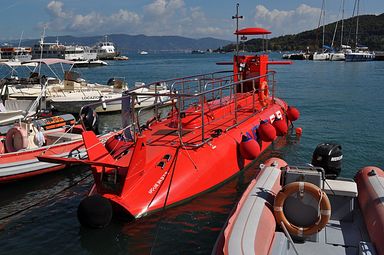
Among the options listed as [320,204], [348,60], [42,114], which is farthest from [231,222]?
[348,60]

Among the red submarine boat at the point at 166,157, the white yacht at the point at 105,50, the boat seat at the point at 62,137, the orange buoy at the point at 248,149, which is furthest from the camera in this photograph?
the white yacht at the point at 105,50

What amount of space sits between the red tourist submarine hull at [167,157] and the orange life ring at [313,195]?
9.65 feet

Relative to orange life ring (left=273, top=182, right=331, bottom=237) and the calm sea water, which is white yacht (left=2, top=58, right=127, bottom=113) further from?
orange life ring (left=273, top=182, right=331, bottom=237)

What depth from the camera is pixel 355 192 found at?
7.23 metres

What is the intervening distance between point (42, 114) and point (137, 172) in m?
12.0

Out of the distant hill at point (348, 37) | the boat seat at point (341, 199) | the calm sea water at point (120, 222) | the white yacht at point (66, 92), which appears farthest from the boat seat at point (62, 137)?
the distant hill at point (348, 37)

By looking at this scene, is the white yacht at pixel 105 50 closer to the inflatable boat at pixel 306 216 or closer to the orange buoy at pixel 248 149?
the orange buoy at pixel 248 149

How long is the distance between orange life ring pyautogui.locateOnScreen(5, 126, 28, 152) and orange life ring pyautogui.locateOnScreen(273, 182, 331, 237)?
840 cm

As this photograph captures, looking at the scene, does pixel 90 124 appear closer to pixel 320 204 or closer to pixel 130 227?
pixel 130 227

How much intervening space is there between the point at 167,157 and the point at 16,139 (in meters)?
5.52

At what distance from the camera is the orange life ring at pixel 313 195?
6.34 m

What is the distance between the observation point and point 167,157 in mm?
9219

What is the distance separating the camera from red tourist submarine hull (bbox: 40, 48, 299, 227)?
8.18m

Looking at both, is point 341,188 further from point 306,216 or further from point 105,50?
point 105,50
